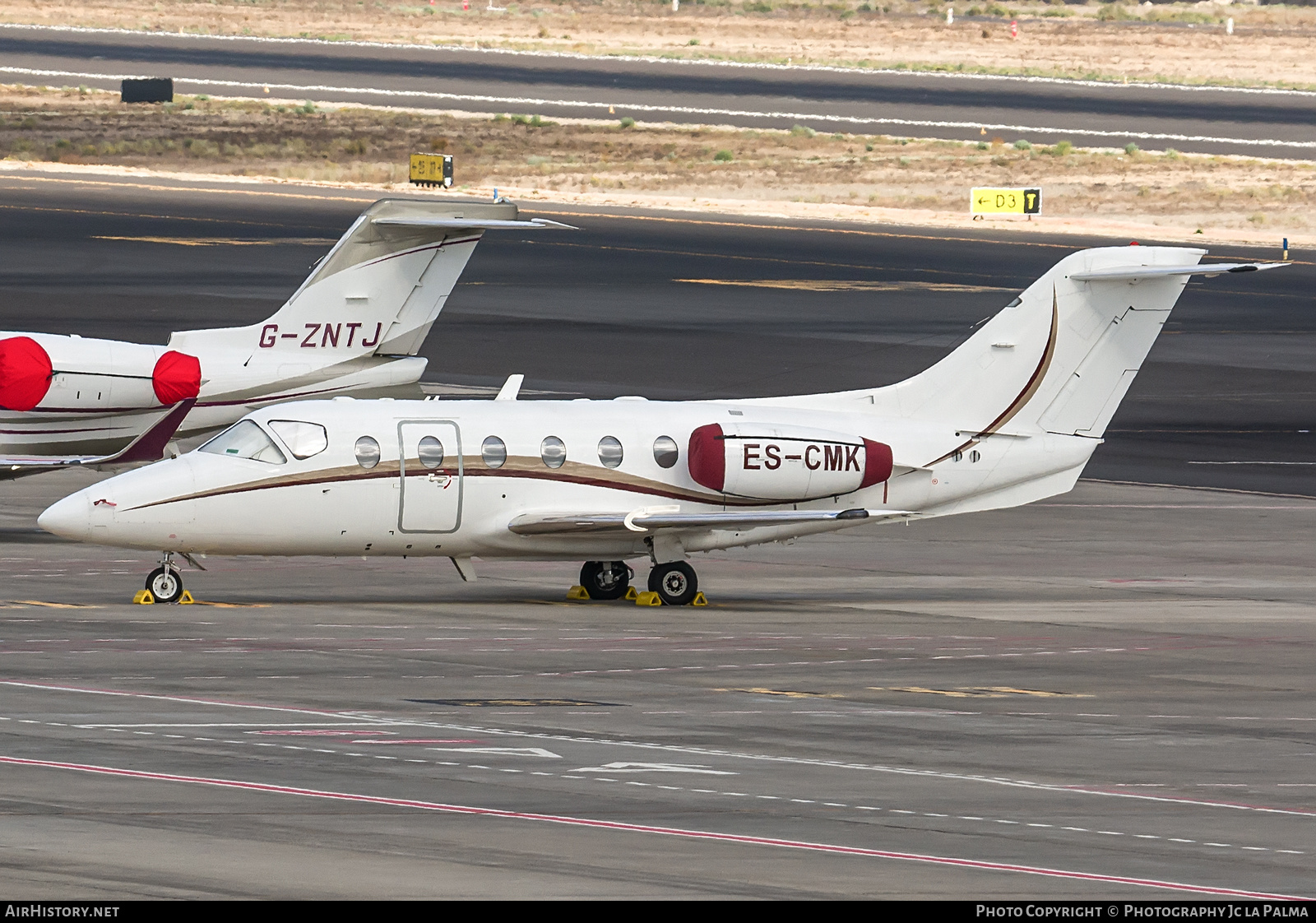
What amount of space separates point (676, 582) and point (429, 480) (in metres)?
3.86

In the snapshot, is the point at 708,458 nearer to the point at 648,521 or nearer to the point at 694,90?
the point at 648,521

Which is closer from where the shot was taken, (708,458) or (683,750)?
(683,750)

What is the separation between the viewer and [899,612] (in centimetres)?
3575

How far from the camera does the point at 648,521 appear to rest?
35.4 meters

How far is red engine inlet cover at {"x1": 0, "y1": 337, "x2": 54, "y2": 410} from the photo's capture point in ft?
136

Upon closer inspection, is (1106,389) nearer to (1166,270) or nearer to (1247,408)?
(1166,270)

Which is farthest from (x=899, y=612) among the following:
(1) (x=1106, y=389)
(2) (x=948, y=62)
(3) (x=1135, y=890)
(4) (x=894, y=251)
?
(2) (x=948, y=62)

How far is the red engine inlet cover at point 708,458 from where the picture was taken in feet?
118

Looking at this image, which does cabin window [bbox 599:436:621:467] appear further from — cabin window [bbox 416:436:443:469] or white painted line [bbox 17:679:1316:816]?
white painted line [bbox 17:679:1316:816]

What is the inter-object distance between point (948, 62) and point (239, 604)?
159615 millimetres

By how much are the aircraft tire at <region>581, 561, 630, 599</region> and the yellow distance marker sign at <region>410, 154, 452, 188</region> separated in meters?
73.6

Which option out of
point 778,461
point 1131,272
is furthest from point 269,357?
point 1131,272

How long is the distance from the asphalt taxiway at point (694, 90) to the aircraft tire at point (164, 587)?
4053 inches

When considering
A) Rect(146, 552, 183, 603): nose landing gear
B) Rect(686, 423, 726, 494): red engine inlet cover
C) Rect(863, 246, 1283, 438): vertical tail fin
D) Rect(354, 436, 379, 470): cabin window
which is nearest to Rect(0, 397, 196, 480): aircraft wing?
Rect(146, 552, 183, 603): nose landing gear
